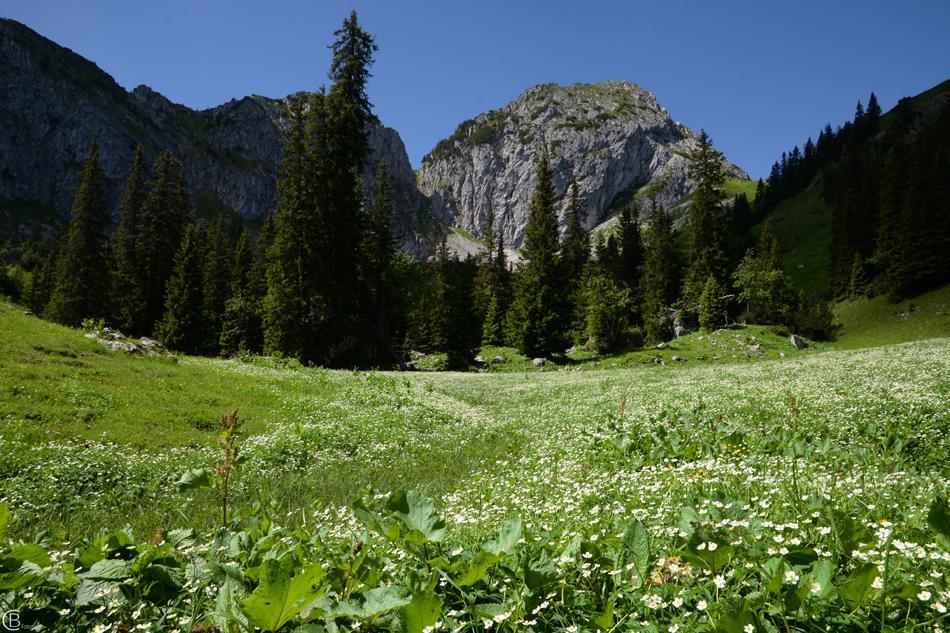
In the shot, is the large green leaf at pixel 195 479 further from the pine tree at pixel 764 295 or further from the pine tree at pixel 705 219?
the pine tree at pixel 705 219

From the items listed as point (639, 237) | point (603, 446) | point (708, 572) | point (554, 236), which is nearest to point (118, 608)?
point (708, 572)

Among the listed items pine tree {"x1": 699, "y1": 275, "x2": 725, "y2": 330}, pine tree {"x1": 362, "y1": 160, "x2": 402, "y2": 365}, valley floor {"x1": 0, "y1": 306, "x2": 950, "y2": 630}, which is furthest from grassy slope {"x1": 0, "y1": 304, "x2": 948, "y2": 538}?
pine tree {"x1": 362, "y1": 160, "x2": 402, "y2": 365}

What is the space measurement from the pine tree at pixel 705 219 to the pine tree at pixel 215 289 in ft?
206

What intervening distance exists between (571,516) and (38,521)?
7.86m

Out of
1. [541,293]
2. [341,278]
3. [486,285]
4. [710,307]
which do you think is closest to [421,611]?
[341,278]

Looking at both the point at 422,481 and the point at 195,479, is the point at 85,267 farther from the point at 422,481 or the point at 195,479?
the point at 195,479

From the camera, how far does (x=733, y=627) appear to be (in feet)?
6.24

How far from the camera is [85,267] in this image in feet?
176

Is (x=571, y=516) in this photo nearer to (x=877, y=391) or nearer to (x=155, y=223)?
(x=877, y=391)

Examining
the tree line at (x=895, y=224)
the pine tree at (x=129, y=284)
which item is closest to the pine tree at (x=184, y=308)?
the pine tree at (x=129, y=284)

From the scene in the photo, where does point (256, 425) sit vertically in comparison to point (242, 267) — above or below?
below

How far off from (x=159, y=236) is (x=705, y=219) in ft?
233

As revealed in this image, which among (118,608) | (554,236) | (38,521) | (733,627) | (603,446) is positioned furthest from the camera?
(554,236)

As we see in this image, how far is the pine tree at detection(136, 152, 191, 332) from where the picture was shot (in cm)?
5734
